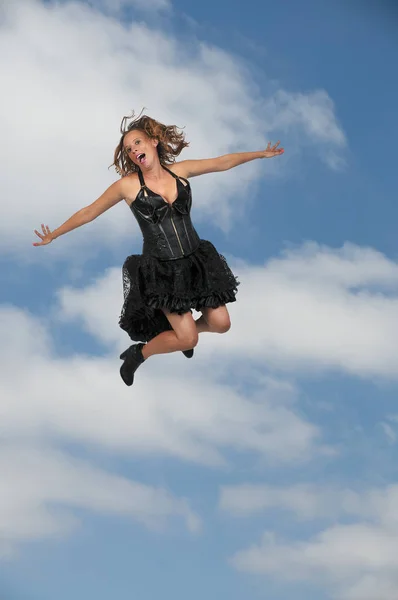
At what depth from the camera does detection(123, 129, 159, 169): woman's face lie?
23.4 feet

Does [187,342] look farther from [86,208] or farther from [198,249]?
[86,208]

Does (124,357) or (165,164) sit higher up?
(165,164)

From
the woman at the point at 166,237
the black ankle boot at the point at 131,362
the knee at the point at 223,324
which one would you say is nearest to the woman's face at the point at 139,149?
the woman at the point at 166,237

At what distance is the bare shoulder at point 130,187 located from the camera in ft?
23.5

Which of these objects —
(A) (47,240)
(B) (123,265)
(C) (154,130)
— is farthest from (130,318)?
(C) (154,130)

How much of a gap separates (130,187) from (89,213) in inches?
15.0

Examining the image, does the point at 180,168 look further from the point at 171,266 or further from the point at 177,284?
the point at 177,284

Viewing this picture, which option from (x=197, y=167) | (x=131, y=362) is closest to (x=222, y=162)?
(x=197, y=167)

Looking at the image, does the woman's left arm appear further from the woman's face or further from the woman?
the woman's face

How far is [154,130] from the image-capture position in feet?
23.7

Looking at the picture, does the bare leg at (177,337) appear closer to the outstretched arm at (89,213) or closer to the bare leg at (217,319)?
the bare leg at (217,319)

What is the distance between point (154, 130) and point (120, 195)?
0.55 m

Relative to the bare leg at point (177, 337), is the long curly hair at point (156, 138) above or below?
above

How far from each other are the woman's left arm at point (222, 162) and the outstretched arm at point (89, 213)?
49 cm
